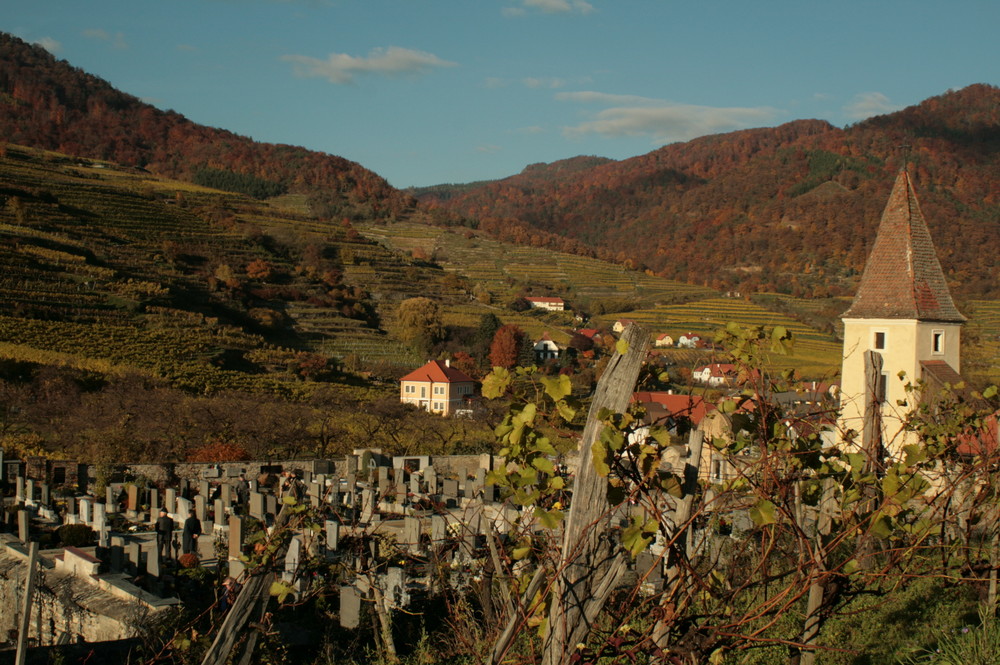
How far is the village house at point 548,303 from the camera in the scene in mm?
64812

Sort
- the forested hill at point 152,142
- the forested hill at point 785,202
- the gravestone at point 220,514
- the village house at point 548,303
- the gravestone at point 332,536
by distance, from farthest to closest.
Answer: the forested hill at point 152,142 < the forested hill at point 785,202 < the village house at point 548,303 < the gravestone at point 220,514 < the gravestone at point 332,536

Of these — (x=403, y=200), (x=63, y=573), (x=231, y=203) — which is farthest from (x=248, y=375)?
(x=403, y=200)

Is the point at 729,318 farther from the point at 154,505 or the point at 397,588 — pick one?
the point at 397,588

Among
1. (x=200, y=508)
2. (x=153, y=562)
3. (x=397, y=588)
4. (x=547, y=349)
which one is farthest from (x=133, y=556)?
(x=547, y=349)

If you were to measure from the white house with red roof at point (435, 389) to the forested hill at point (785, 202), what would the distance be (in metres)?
45.9

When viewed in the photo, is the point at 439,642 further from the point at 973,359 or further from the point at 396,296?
the point at 396,296

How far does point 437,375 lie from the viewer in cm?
3528

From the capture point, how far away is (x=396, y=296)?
185 ft

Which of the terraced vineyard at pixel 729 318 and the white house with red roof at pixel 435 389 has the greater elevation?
the terraced vineyard at pixel 729 318

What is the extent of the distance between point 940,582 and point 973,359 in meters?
28.5

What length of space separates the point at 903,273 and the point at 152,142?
100596mm

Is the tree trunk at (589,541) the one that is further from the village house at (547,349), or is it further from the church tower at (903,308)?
the village house at (547,349)

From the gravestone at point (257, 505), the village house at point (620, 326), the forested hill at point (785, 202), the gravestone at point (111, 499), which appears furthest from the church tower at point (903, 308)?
the forested hill at point (785, 202)

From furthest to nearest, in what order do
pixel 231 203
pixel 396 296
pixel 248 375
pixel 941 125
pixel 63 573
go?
pixel 941 125
pixel 231 203
pixel 396 296
pixel 248 375
pixel 63 573
